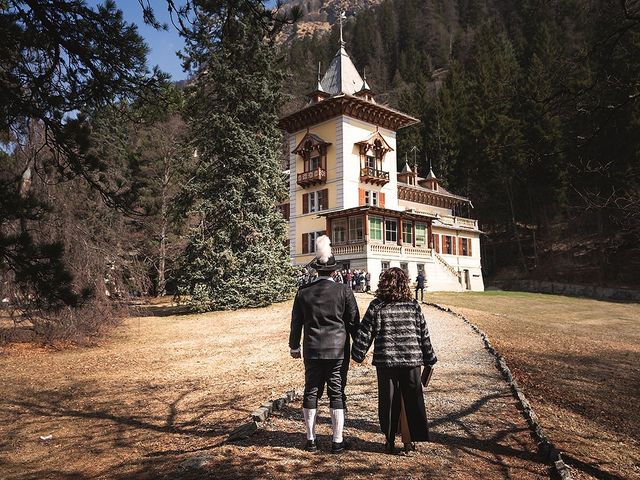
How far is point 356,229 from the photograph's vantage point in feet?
116

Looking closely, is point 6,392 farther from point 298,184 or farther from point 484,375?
point 298,184

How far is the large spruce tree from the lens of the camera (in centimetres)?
2338

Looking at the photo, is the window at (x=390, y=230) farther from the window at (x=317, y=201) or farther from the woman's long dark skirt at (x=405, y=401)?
the woman's long dark skirt at (x=405, y=401)

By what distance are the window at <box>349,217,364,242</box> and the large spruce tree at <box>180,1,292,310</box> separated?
424 inches

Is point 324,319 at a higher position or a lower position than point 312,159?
lower

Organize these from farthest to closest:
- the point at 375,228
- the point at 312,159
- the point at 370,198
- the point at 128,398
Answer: the point at 312,159 < the point at 370,198 < the point at 375,228 < the point at 128,398

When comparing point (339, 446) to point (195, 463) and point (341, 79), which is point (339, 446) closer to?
point (195, 463)

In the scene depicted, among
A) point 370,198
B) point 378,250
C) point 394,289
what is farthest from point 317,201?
point 394,289

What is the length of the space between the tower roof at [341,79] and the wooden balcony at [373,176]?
7810 millimetres

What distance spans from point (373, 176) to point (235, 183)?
59.6 ft

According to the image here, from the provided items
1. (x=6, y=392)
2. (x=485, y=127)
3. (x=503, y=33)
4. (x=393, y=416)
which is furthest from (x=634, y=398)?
(x=503, y=33)

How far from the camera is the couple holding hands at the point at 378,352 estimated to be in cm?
486

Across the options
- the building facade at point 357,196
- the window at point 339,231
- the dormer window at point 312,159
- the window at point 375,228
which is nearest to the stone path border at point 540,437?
the building facade at point 357,196

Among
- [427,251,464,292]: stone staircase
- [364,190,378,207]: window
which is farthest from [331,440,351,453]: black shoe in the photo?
[364,190,378,207]: window
